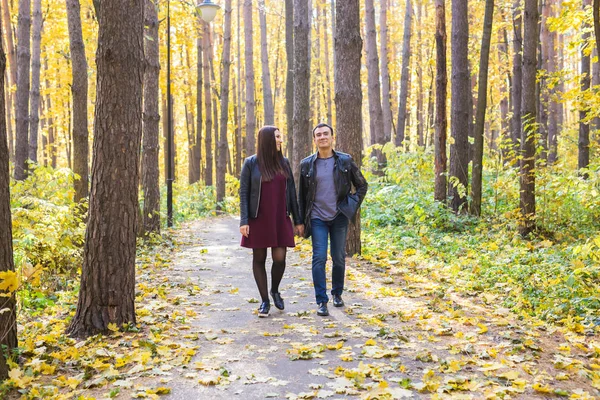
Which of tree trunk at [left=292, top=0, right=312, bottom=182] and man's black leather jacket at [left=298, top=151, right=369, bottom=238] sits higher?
tree trunk at [left=292, top=0, right=312, bottom=182]

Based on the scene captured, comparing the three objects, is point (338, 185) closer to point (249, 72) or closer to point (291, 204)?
point (291, 204)

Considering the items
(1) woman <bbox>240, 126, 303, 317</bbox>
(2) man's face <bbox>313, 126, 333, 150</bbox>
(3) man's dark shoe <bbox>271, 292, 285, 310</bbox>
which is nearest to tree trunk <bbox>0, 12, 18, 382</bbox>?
(1) woman <bbox>240, 126, 303, 317</bbox>

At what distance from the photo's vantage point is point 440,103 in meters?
12.6

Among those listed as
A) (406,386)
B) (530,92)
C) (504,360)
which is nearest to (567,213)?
(530,92)

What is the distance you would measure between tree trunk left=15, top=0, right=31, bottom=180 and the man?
9.55 metres

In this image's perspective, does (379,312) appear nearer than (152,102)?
Yes

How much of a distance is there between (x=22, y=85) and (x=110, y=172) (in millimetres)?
Answer: 9844

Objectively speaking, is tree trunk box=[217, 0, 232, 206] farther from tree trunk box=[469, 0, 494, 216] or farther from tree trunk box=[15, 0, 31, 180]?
tree trunk box=[469, 0, 494, 216]

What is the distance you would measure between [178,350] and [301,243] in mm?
7732

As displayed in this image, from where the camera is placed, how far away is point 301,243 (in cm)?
1270

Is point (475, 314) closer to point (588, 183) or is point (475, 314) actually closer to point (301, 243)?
point (588, 183)

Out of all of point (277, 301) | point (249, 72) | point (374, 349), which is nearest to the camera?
point (374, 349)

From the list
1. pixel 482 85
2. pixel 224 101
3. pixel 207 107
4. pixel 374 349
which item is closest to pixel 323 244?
pixel 374 349

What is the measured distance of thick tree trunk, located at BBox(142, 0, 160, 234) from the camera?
1259cm
